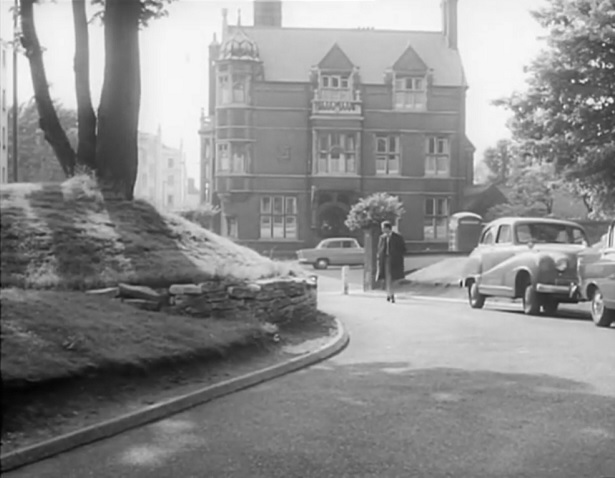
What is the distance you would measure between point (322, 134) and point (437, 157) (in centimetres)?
599

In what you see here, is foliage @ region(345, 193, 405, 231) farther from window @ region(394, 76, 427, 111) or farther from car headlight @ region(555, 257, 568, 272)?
car headlight @ region(555, 257, 568, 272)

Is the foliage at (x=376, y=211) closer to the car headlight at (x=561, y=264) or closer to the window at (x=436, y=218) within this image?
the window at (x=436, y=218)

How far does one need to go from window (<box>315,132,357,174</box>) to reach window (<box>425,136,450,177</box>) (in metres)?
3.76

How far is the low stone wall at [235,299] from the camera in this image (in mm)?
10367

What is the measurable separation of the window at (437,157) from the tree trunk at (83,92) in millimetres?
36810

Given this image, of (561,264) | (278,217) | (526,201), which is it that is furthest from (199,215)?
(526,201)

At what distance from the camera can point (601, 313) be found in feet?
49.4

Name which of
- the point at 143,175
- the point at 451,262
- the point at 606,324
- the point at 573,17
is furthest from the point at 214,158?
the point at 606,324

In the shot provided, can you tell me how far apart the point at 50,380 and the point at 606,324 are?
11.0 meters

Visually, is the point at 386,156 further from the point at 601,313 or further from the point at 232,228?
the point at 601,313

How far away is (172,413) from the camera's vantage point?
7684mm

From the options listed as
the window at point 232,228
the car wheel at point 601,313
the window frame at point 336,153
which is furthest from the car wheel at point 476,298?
the window frame at point 336,153

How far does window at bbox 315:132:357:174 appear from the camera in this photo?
1919 inches

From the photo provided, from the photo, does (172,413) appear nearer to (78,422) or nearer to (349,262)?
(78,422)
